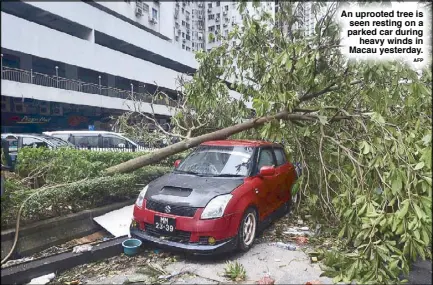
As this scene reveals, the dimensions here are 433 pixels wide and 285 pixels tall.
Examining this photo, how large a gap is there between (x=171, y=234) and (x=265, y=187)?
1559mm

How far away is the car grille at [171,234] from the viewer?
12.1ft

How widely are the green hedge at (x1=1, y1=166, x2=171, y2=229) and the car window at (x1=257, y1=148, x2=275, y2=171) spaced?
2.39 meters

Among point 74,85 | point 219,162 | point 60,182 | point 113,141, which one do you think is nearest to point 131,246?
point 219,162

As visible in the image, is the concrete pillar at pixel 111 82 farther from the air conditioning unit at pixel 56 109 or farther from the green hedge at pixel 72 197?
the green hedge at pixel 72 197

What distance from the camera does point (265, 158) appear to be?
499 centimetres

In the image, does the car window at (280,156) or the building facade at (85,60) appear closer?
the building facade at (85,60)

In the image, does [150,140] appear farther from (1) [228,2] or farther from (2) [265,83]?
(2) [265,83]

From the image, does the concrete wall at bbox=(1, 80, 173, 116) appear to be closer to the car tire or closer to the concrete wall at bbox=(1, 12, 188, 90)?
the concrete wall at bbox=(1, 12, 188, 90)

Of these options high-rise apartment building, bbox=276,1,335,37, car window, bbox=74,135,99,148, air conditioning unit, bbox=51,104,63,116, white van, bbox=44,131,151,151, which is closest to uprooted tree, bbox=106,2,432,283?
high-rise apartment building, bbox=276,1,335,37

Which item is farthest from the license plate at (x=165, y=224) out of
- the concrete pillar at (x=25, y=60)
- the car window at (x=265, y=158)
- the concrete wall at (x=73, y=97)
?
the concrete wall at (x=73, y=97)

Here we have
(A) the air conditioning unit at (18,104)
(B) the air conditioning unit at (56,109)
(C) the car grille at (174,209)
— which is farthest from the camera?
(B) the air conditioning unit at (56,109)

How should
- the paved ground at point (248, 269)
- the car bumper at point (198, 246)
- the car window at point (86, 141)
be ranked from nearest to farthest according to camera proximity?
the paved ground at point (248, 269)
the car bumper at point (198, 246)
the car window at point (86, 141)

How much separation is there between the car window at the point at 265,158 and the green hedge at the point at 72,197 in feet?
7.83

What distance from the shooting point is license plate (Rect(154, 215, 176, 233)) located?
370cm
